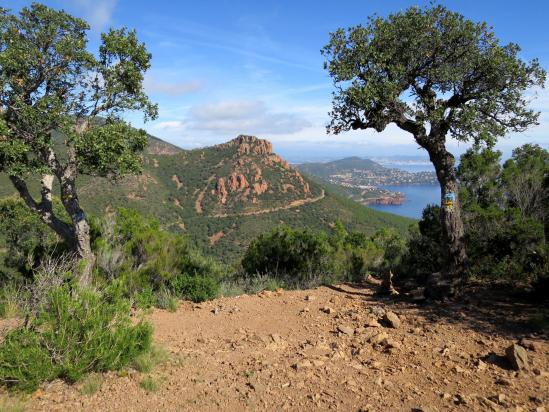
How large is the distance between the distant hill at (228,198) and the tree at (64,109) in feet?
138

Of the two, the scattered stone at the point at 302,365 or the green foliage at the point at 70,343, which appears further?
the scattered stone at the point at 302,365

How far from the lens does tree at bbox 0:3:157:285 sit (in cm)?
694

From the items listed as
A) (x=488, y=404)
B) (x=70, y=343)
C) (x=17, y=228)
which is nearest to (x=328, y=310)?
(x=488, y=404)

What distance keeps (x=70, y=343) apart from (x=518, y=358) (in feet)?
15.6

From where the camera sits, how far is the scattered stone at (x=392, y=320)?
5398mm

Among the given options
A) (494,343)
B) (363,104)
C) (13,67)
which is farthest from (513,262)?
(13,67)

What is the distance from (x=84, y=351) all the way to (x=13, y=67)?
571 centimetres

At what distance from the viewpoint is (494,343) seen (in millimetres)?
4691

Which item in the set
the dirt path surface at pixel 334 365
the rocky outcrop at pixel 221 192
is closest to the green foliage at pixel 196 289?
the dirt path surface at pixel 334 365

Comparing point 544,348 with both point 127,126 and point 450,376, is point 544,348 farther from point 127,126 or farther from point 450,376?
point 127,126

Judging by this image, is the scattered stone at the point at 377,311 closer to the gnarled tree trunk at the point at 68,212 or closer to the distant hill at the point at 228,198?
the gnarled tree trunk at the point at 68,212

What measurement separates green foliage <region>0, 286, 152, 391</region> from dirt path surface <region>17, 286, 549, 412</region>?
20cm

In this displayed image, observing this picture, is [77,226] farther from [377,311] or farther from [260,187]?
[260,187]

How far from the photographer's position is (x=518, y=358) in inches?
157
